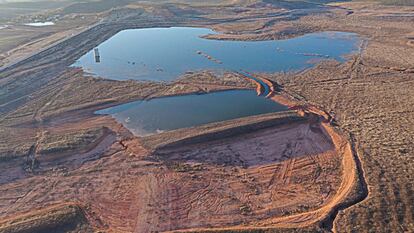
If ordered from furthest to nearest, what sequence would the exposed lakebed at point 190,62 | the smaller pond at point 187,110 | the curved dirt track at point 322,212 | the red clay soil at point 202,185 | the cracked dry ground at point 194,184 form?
1. the exposed lakebed at point 190,62
2. the smaller pond at point 187,110
3. the cracked dry ground at point 194,184
4. the red clay soil at point 202,185
5. the curved dirt track at point 322,212

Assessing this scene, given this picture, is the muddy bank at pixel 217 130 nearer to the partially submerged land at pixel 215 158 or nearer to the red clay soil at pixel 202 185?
the partially submerged land at pixel 215 158

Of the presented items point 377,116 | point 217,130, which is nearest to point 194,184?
point 217,130

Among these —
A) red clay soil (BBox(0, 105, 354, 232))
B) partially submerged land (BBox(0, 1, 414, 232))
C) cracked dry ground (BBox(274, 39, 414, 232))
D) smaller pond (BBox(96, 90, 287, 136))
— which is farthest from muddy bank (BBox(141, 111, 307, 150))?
cracked dry ground (BBox(274, 39, 414, 232))

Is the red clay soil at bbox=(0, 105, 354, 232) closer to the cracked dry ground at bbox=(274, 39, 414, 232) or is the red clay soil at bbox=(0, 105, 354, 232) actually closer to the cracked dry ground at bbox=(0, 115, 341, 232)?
the cracked dry ground at bbox=(0, 115, 341, 232)

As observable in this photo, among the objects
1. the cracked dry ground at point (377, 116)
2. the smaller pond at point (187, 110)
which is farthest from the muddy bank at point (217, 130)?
the cracked dry ground at point (377, 116)

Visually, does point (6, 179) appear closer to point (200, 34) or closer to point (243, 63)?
point (243, 63)

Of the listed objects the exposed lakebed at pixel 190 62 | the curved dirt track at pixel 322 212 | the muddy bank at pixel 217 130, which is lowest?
the curved dirt track at pixel 322 212

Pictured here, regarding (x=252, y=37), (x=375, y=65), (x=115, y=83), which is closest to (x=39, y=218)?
(x=115, y=83)
